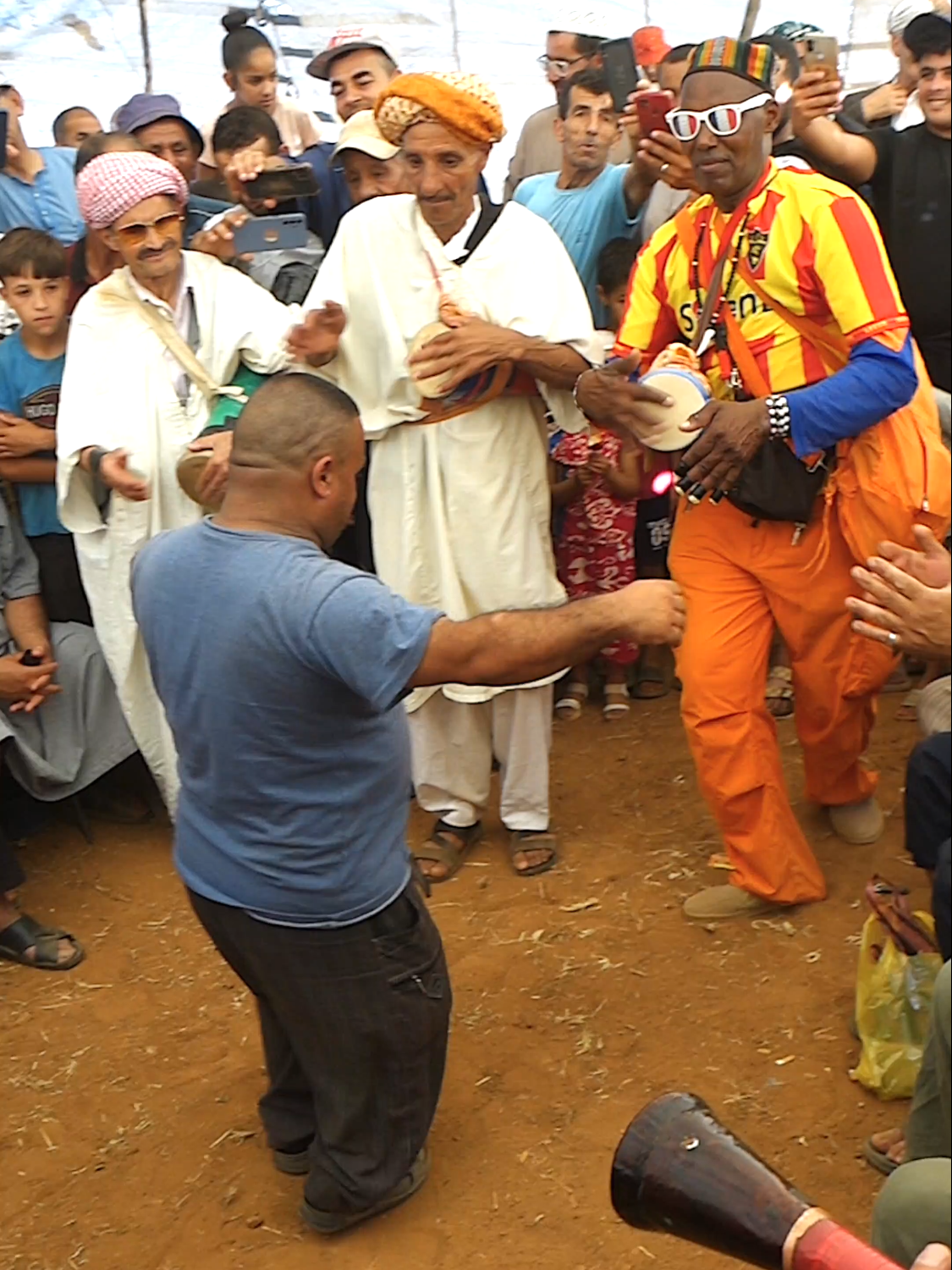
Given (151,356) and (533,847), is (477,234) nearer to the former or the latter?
(151,356)

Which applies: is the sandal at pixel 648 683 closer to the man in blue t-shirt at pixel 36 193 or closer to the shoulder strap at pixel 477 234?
the shoulder strap at pixel 477 234

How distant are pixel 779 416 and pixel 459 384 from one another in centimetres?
104

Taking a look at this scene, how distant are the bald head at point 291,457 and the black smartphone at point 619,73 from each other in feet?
10.3

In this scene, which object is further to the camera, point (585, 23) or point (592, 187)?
point (585, 23)

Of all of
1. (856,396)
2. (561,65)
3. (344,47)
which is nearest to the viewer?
(856,396)

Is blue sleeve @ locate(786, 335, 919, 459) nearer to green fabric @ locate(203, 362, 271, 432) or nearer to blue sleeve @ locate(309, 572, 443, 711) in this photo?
blue sleeve @ locate(309, 572, 443, 711)

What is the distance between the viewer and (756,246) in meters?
3.78

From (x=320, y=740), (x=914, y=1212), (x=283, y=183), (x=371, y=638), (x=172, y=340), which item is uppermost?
(x=283, y=183)

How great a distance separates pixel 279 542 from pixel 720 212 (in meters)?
1.77

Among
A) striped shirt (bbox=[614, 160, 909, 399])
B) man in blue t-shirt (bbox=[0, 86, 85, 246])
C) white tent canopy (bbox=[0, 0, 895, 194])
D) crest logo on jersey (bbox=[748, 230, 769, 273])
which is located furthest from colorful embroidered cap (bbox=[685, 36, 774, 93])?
white tent canopy (bbox=[0, 0, 895, 194])

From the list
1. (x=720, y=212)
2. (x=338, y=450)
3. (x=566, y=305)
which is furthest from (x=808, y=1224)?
(x=566, y=305)

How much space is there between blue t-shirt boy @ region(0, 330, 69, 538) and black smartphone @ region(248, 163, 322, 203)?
0.97 metres

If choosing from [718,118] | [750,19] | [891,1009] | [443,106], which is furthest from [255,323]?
[750,19]

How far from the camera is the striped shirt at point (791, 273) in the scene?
11.9ft
